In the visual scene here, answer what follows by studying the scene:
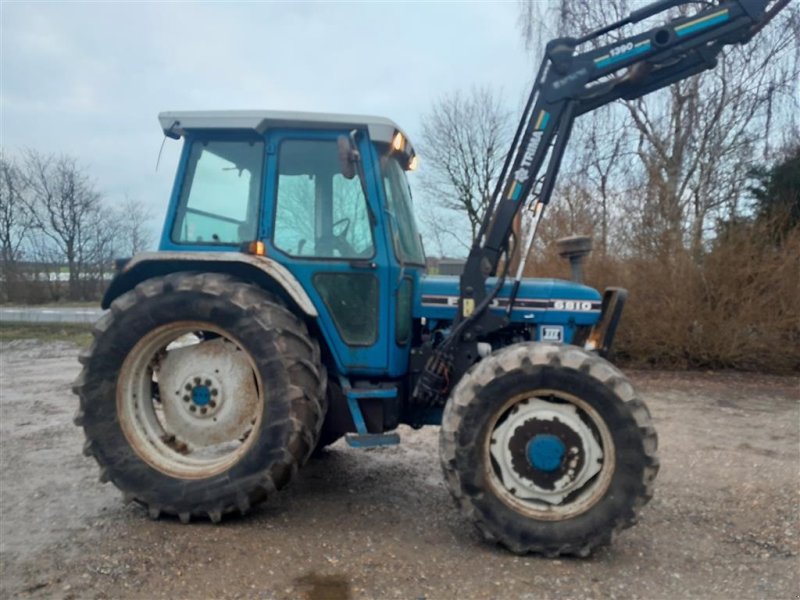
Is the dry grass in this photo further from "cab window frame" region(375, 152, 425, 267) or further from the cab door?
the cab door

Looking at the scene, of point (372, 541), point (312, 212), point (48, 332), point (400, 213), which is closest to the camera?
point (372, 541)

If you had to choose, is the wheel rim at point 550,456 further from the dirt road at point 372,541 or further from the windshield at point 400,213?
the windshield at point 400,213

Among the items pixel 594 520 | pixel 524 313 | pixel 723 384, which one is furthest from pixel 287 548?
pixel 723 384

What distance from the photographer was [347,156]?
3768mm

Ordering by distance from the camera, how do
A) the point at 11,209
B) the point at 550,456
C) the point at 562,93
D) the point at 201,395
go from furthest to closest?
the point at 11,209 < the point at 201,395 < the point at 562,93 < the point at 550,456

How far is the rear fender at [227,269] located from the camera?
3.93 meters

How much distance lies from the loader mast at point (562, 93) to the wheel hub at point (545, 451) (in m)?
0.64

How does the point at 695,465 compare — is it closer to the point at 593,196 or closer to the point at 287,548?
the point at 287,548

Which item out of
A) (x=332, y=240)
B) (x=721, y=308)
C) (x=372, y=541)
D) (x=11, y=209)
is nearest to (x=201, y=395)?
(x=332, y=240)

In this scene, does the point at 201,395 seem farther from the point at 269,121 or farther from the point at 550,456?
the point at 550,456

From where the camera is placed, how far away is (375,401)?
163 inches

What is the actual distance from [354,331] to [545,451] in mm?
1342

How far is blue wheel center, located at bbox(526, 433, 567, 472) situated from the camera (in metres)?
3.55

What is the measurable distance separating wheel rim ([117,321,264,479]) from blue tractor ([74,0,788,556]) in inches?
0.5
